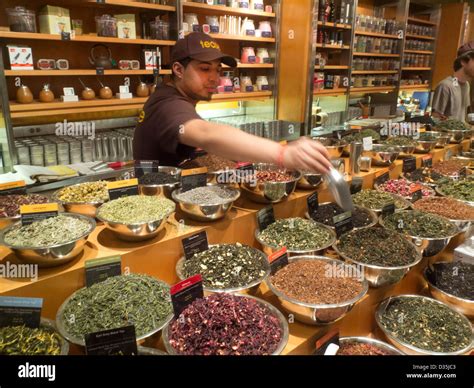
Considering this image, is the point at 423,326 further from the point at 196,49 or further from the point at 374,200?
the point at 196,49

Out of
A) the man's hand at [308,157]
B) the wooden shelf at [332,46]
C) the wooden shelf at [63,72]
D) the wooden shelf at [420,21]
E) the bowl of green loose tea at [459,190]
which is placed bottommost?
the bowl of green loose tea at [459,190]

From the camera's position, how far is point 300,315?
1507 mm

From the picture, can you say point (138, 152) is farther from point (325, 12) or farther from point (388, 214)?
point (325, 12)

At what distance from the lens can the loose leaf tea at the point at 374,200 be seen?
7.97 feet

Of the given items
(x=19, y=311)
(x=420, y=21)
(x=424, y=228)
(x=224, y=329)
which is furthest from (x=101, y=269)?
(x=420, y=21)

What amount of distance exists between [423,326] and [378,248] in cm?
39

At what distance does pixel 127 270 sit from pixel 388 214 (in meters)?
1.55

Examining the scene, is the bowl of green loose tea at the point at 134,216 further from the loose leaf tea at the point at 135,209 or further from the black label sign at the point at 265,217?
the black label sign at the point at 265,217

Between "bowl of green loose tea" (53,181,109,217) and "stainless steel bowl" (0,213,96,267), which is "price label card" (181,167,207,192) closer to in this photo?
"bowl of green loose tea" (53,181,109,217)

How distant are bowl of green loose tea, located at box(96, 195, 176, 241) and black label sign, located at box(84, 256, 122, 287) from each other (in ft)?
0.40

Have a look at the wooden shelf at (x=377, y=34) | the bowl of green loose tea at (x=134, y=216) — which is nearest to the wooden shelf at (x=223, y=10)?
the wooden shelf at (x=377, y=34)

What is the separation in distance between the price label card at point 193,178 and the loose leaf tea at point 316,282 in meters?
0.65
